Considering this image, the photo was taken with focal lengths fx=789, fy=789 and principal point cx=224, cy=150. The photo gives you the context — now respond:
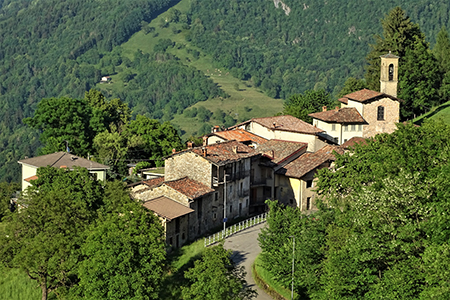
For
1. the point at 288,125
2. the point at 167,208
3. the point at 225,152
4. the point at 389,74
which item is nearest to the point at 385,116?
the point at 389,74

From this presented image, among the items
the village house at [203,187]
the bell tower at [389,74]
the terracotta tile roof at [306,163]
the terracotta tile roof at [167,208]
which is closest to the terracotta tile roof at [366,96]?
the bell tower at [389,74]

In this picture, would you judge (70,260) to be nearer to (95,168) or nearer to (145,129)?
(95,168)

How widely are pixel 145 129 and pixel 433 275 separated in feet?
180

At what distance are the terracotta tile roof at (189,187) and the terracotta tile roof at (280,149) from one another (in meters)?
12.4

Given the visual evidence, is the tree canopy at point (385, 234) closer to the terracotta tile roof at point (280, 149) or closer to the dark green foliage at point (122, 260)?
the dark green foliage at point (122, 260)

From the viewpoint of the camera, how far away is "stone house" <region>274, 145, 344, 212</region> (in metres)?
78.7

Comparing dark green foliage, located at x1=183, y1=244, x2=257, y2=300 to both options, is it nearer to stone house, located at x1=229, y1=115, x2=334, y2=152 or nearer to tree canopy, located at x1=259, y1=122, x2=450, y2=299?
tree canopy, located at x1=259, y1=122, x2=450, y2=299

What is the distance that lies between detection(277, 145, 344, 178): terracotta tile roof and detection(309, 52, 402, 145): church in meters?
8.38

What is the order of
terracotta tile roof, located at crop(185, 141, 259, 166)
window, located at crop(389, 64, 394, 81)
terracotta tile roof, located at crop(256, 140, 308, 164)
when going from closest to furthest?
1. terracotta tile roof, located at crop(185, 141, 259, 166)
2. terracotta tile roof, located at crop(256, 140, 308, 164)
3. window, located at crop(389, 64, 394, 81)

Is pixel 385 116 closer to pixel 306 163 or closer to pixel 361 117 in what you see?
pixel 361 117

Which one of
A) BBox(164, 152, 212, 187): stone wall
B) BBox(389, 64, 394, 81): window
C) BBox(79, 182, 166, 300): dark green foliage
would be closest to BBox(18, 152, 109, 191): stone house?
BBox(164, 152, 212, 187): stone wall

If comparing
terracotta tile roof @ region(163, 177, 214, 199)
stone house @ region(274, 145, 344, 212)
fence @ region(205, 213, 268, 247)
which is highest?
terracotta tile roof @ region(163, 177, 214, 199)

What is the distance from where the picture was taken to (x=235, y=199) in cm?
7531

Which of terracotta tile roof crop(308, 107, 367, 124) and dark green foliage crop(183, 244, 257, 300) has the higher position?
terracotta tile roof crop(308, 107, 367, 124)
